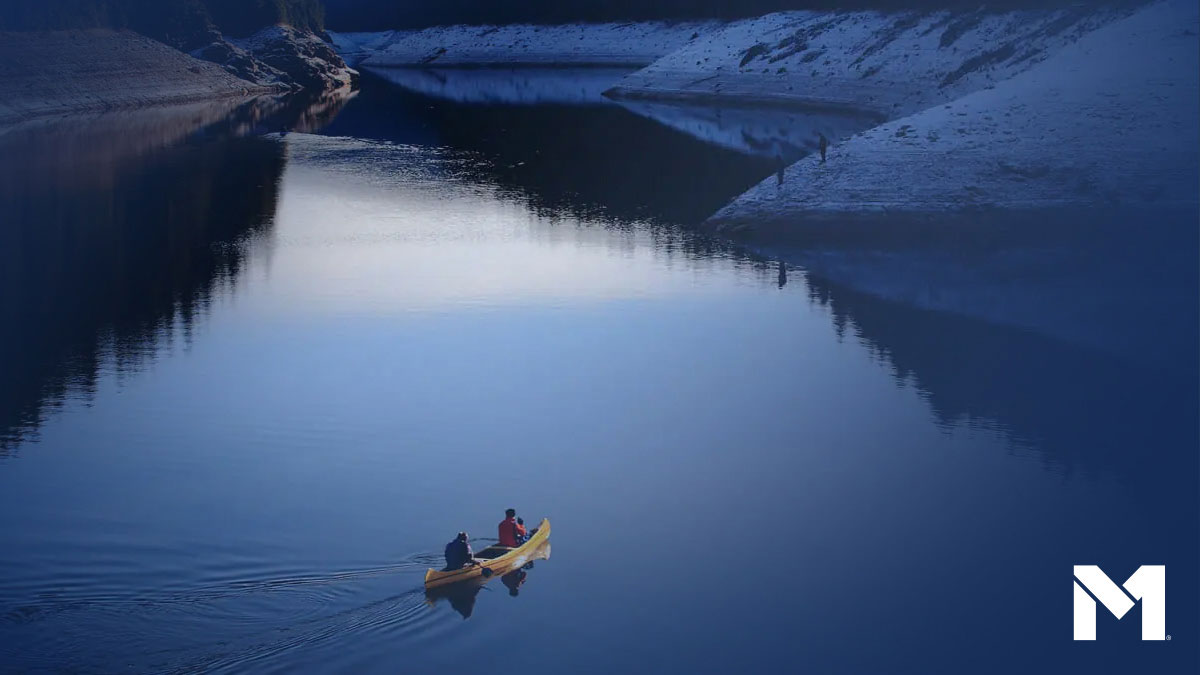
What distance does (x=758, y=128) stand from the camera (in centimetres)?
9262

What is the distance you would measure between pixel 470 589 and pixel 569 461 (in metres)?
5.70


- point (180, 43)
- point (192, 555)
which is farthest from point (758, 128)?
point (180, 43)

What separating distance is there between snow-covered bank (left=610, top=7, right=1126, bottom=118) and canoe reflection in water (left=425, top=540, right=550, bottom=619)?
58.9 meters

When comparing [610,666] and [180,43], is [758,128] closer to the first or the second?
[610,666]

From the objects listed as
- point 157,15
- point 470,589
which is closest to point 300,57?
point 157,15

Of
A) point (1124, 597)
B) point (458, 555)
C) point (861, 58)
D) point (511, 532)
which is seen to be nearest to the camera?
point (458, 555)

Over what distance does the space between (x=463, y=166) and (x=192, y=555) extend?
54470mm

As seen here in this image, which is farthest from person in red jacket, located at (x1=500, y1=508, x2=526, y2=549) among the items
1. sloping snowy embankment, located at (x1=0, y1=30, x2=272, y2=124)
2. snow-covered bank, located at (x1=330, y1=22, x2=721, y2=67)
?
snow-covered bank, located at (x1=330, y1=22, x2=721, y2=67)

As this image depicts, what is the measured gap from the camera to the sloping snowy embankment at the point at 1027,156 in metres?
50.0

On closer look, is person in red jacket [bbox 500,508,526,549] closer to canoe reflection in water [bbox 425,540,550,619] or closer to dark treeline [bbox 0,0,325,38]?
canoe reflection in water [bbox 425,540,550,619]

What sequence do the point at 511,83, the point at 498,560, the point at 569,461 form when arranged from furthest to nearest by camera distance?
the point at 511,83 < the point at 569,461 < the point at 498,560

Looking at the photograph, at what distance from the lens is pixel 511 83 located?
153 meters

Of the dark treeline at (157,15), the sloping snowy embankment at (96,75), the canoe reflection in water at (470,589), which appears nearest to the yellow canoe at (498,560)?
the canoe reflection in water at (470,589)

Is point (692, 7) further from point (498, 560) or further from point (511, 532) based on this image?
point (498, 560)
